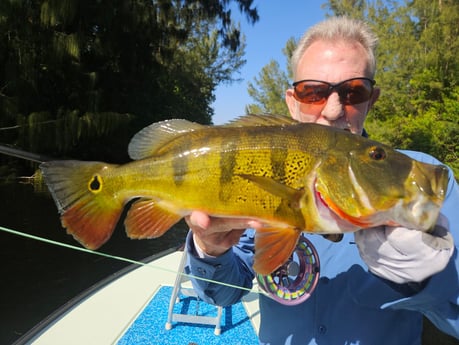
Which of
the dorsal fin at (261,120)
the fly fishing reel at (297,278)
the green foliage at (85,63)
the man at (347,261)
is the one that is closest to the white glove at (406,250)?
the man at (347,261)

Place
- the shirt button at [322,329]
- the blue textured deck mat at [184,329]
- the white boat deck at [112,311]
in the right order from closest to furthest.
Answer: the shirt button at [322,329], the white boat deck at [112,311], the blue textured deck mat at [184,329]

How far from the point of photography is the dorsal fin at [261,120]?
1.51m

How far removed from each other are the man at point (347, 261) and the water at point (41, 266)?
16.8 feet

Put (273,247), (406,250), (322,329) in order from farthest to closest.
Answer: (322,329), (273,247), (406,250)

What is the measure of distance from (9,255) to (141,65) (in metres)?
14.8

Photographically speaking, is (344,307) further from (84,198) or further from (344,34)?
(344,34)

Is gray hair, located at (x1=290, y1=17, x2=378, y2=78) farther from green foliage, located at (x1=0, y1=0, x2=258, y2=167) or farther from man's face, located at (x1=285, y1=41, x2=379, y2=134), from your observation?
green foliage, located at (x1=0, y1=0, x2=258, y2=167)

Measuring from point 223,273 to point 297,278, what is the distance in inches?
14.7

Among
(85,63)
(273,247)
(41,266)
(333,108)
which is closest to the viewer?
(273,247)

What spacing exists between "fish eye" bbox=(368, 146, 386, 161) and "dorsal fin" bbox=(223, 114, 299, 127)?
320 millimetres

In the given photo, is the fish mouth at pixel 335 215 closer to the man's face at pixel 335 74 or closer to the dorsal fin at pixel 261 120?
the dorsal fin at pixel 261 120

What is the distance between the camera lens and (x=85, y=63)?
19797mm

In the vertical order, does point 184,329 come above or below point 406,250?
below

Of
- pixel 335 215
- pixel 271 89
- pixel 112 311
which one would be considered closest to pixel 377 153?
pixel 335 215
